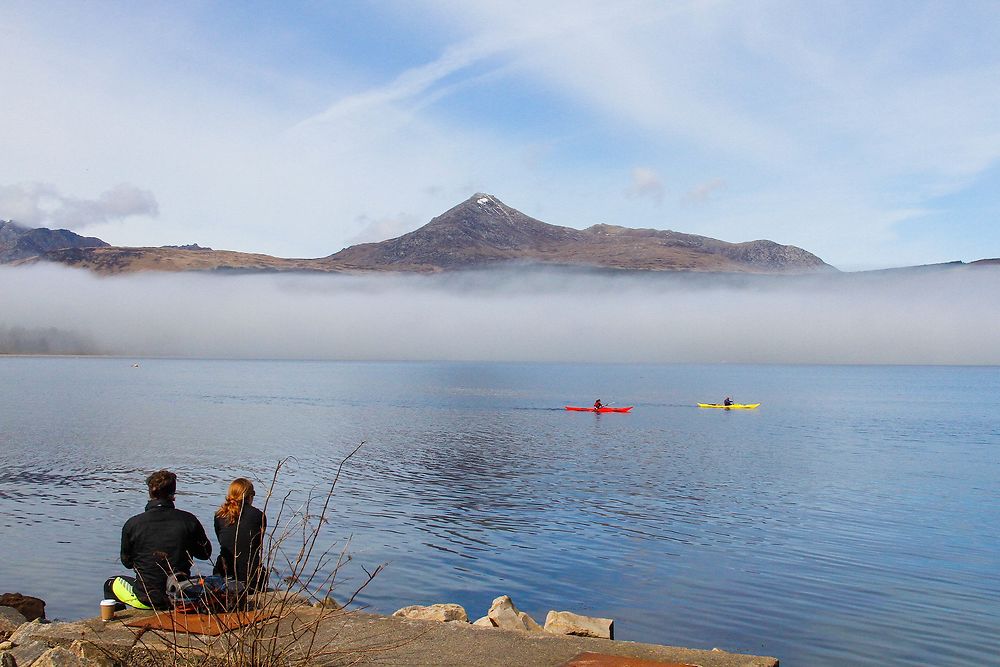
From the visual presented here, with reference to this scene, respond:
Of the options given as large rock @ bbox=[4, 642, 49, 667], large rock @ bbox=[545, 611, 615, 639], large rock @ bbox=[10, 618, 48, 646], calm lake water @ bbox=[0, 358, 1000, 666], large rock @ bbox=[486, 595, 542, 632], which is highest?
large rock @ bbox=[4, 642, 49, 667]

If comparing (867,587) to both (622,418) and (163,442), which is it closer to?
(163,442)

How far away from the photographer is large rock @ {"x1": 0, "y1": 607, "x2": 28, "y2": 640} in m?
12.7

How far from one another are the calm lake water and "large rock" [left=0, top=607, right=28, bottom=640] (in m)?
3.07

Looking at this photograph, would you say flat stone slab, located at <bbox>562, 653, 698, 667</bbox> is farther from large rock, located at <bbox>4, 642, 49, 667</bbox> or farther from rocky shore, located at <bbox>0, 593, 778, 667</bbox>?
large rock, located at <bbox>4, 642, 49, 667</bbox>

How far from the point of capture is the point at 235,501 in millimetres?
11586

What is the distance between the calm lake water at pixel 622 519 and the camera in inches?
714

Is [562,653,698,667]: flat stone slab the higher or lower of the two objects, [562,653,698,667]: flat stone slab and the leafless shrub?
the lower

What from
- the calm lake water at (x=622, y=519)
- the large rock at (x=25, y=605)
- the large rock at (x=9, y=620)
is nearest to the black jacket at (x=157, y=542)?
the large rock at (x=9, y=620)

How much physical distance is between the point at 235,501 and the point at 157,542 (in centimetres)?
111

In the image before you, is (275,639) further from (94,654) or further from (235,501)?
(235,501)

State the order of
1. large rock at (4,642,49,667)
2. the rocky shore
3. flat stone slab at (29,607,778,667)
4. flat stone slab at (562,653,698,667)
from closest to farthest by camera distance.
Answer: the rocky shore → large rock at (4,642,49,667) → flat stone slab at (562,653,698,667) → flat stone slab at (29,607,778,667)

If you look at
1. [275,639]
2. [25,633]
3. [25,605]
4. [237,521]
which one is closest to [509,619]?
[237,521]

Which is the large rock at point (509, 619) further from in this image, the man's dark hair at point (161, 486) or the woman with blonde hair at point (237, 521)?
the man's dark hair at point (161, 486)

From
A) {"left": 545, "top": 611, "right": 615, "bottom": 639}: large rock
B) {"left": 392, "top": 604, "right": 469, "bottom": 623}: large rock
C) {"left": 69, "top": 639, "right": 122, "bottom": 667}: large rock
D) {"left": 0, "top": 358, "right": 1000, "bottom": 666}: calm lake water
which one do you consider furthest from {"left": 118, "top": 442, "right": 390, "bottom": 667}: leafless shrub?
{"left": 0, "top": 358, "right": 1000, "bottom": 666}: calm lake water
